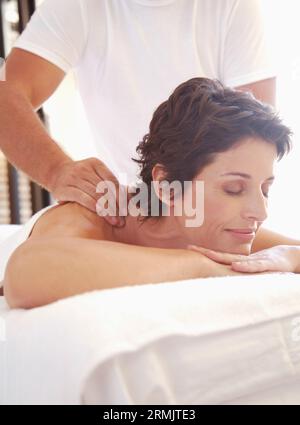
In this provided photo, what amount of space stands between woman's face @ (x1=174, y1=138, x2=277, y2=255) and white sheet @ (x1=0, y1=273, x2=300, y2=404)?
0.33 metres

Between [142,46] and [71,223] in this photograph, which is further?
[142,46]

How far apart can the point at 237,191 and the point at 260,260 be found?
178 mm

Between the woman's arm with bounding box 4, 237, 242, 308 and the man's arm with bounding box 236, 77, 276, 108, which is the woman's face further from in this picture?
the man's arm with bounding box 236, 77, 276, 108

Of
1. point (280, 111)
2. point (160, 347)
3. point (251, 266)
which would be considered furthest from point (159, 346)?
point (280, 111)

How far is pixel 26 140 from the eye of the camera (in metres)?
1.45

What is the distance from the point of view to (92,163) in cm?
130

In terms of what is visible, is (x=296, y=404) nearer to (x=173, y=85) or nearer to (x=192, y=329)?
(x=192, y=329)

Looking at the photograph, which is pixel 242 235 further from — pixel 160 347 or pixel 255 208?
pixel 160 347

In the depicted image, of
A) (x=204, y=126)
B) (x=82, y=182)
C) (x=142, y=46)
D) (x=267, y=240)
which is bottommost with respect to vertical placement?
(x=267, y=240)

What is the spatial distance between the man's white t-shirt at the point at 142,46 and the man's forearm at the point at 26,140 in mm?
220

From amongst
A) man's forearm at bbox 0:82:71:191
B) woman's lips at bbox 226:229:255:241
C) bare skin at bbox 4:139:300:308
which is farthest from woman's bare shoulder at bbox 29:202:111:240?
woman's lips at bbox 226:229:255:241

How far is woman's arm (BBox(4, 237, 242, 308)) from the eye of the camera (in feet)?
2.87

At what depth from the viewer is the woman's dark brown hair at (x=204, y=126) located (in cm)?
124
